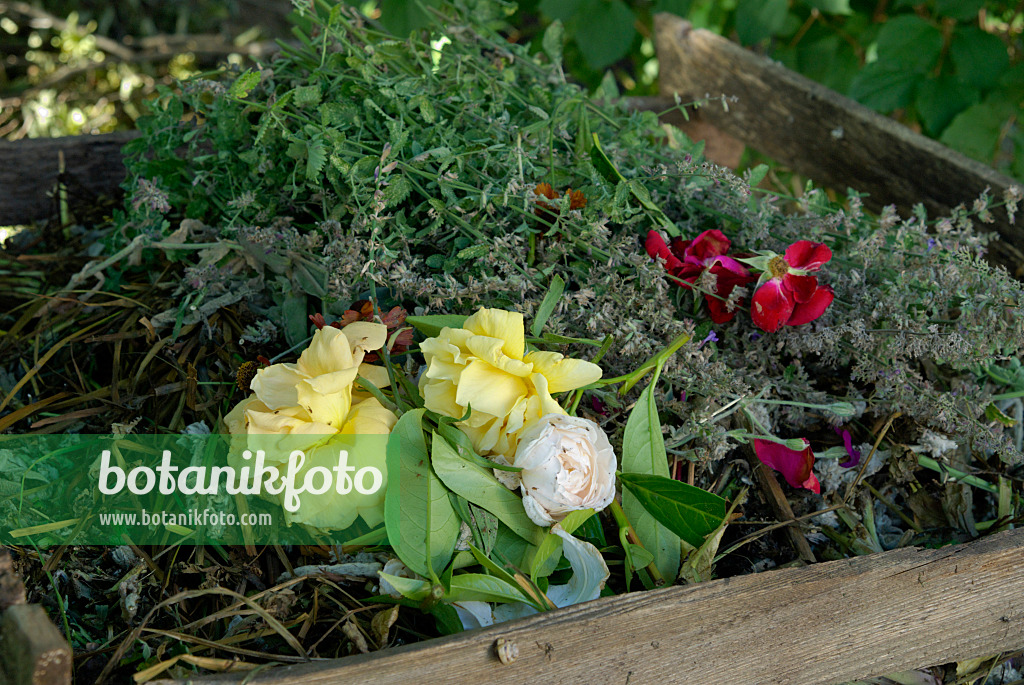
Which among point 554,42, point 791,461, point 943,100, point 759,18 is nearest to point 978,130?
point 943,100

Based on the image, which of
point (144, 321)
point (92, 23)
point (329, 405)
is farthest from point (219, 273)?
point (92, 23)

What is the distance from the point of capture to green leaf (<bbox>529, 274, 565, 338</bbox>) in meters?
0.68

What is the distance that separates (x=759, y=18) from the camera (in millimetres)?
1461

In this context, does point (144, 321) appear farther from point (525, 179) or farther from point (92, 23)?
point (92, 23)

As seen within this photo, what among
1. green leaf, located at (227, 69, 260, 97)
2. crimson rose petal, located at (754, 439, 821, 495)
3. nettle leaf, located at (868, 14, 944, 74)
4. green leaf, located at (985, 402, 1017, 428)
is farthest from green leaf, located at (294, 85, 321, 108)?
nettle leaf, located at (868, 14, 944, 74)

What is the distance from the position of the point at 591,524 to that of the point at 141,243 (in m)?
0.60

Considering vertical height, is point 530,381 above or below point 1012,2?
below

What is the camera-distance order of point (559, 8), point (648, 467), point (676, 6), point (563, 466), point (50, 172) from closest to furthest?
point (563, 466) → point (648, 467) → point (50, 172) → point (559, 8) → point (676, 6)

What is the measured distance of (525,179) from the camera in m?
0.79

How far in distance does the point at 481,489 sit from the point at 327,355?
164 mm

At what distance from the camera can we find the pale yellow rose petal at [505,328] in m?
0.58

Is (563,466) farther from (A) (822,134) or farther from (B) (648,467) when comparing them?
(A) (822,134)

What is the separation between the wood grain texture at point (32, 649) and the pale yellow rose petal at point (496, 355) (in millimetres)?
323

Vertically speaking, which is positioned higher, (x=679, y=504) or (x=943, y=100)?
(x=943, y=100)
